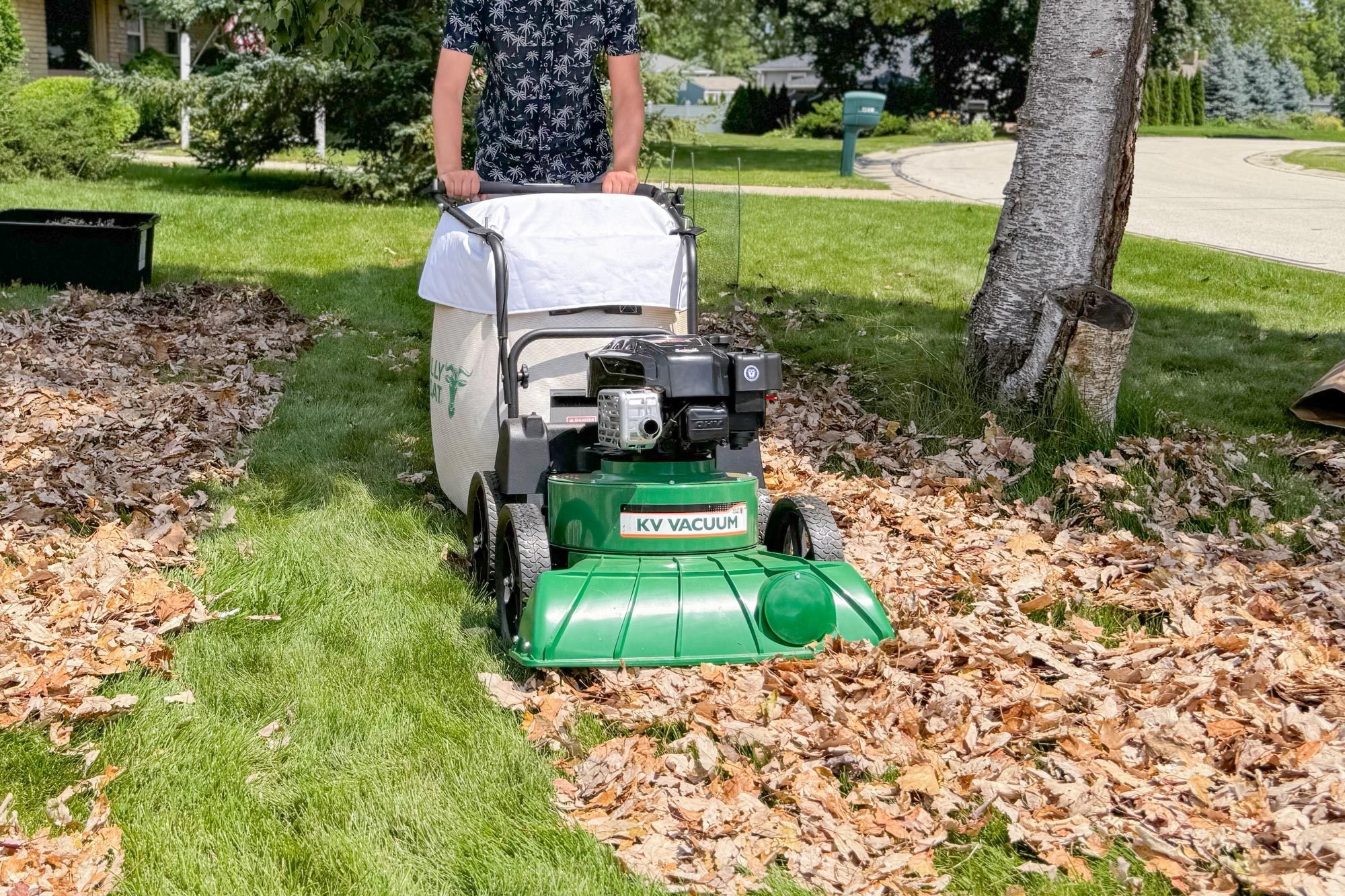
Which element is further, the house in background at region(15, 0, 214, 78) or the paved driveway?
the house in background at region(15, 0, 214, 78)

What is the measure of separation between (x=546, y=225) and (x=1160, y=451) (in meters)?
2.84

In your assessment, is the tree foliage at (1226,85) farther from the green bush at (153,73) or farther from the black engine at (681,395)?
the black engine at (681,395)

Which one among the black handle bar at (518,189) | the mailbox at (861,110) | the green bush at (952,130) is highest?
the green bush at (952,130)

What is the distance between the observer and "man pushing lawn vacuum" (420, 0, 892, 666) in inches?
128

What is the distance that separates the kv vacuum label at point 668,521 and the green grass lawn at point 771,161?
816 cm

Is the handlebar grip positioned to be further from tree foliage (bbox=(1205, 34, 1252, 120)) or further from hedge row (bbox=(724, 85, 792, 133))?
tree foliage (bbox=(1205, 34, 1252, 120))

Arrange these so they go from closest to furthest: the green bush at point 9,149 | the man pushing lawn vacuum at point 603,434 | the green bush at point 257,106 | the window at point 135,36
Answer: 1. the man pushing lawn vacuum at point 603,434
2. the green bush at point 257,106
3. the green bush at point 9,149
4. the window at point 135,36

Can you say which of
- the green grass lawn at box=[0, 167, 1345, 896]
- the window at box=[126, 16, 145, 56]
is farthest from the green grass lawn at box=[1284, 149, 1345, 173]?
the window at box=[126, 16, 145, 56]

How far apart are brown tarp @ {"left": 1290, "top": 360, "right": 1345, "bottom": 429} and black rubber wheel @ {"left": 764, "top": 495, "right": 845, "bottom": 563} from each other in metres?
3.21

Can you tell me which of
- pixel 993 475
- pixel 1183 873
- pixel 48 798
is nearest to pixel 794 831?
pixel 1183 873

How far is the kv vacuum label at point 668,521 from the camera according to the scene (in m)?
3.47

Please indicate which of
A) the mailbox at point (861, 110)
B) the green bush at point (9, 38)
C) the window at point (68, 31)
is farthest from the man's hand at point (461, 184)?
the window at point (68, 31)

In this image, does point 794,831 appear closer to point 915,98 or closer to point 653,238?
point 653,238

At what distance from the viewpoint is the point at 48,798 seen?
285 centimetres
